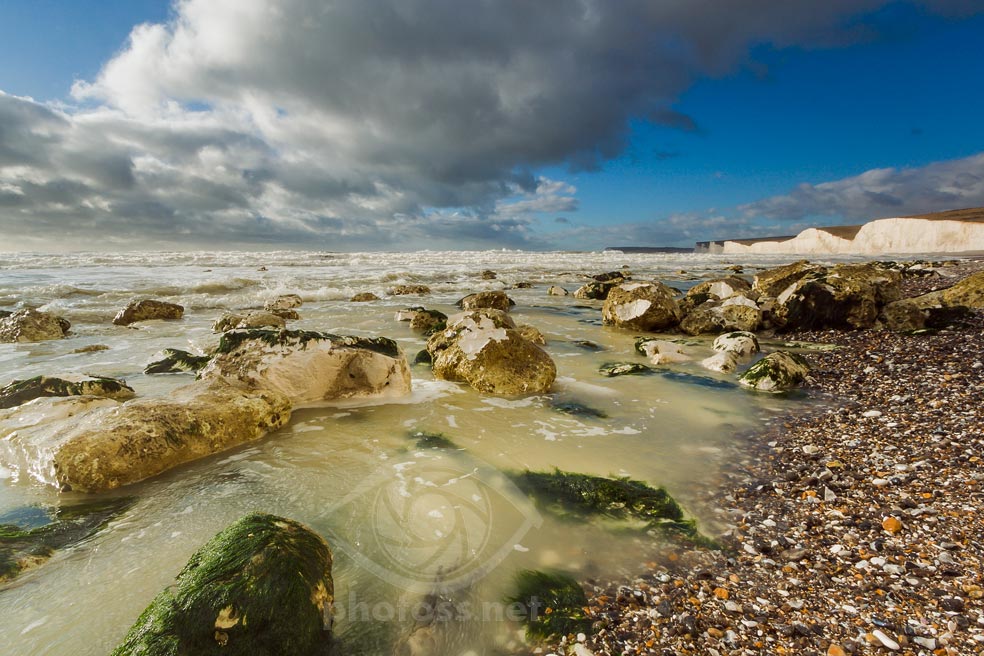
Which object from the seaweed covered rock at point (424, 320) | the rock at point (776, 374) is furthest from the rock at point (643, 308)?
the seaweed covered rock at point (424, 320)

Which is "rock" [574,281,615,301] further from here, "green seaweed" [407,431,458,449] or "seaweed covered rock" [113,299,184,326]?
"seaweed covered rock" [113,299,184,326]

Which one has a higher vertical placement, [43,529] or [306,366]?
[306,366]

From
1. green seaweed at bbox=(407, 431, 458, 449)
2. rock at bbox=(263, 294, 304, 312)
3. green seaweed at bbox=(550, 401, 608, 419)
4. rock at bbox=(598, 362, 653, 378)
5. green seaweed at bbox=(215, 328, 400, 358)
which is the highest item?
green seaweed at bbox=(215, 328, 400, 358)

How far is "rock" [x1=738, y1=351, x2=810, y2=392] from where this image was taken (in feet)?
18.0

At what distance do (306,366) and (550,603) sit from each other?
3905 millimetres

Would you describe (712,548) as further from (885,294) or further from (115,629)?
(885,294)

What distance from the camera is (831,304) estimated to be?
27.1 ft

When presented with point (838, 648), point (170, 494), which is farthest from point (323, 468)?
point (838, 648)

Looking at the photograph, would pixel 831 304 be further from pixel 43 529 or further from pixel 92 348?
pixel 92 348

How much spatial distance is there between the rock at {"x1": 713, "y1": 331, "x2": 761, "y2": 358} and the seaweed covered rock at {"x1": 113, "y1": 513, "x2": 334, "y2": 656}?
6.92 meters

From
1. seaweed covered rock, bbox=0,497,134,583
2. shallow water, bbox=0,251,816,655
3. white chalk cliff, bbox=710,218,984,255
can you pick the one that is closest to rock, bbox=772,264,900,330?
shallow water, bbox=0,251,816,655

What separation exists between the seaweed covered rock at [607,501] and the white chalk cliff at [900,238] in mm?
79705

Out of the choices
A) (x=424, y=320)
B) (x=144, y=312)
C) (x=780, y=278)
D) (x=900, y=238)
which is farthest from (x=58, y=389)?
(x=900, y=238)

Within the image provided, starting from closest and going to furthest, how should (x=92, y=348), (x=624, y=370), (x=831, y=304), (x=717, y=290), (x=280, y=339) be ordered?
(x=280, y=339) → (x=624, y=370) → (x=92, y=348) → (x=831, y=304) → (x=717, y=290)
